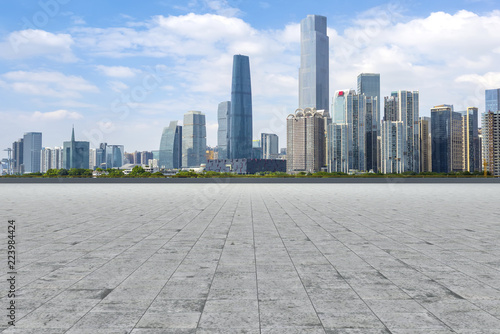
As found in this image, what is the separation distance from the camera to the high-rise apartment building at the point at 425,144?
138625 mm

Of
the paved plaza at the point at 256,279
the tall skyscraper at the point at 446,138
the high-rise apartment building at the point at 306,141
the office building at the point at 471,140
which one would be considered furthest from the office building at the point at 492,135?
the paved plaza at the point at 256,279

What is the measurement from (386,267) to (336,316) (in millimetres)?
2822

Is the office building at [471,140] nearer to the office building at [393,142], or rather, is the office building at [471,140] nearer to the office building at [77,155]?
the office building at [393,142]

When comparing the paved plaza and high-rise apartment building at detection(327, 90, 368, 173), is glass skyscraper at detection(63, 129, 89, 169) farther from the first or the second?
high-rise apartment building at detection(327, 90, 368, 173)

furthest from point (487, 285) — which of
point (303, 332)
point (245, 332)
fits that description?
point (245, 332)

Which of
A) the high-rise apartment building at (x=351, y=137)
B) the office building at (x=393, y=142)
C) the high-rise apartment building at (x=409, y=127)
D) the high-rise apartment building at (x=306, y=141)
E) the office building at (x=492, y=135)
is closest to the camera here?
the office building at (x=492, y=135)

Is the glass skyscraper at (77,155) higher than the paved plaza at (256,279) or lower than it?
higher

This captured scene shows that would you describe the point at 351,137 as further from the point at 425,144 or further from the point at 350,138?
the point at 425,144

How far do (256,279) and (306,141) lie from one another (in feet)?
505

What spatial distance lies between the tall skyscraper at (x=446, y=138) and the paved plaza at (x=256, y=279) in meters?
151

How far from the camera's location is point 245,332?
4.25 m

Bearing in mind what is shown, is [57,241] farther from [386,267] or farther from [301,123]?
[301,123]

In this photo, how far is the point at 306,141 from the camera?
518 feet

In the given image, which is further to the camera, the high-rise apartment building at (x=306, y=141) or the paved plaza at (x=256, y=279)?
the high-rise apartment building at (x=306, y=141)
